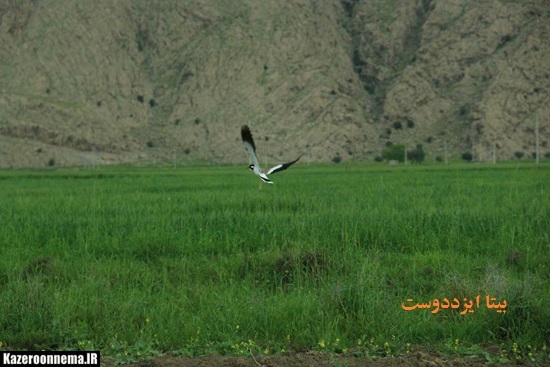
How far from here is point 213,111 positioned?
9925cm

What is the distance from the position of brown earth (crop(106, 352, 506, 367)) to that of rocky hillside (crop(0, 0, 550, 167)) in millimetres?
84378

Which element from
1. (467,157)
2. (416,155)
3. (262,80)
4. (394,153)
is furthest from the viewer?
(262,80)

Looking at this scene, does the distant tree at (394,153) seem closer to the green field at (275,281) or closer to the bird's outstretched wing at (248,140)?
the green field at (275,281)

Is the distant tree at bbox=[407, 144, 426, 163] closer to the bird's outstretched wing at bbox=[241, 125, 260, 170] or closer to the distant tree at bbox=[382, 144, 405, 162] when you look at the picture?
the distant tree at bbox=[382, 144, 405, 162]

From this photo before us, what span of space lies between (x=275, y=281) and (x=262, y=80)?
314ft

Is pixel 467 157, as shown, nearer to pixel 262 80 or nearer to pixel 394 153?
pixel 394 153

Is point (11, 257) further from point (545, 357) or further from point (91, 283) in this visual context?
point (545, 357)

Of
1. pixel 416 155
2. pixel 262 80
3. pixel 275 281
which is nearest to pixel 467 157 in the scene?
pixel 416 155

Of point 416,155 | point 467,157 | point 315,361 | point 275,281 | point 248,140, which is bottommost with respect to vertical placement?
point 467,157

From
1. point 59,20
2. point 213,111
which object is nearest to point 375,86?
point 213,111

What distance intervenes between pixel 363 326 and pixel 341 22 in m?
123

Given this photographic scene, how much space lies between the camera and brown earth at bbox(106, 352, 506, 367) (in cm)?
589

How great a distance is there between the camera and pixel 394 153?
305 ft

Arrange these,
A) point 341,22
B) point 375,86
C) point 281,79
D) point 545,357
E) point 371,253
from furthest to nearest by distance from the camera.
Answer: point 341,22 < point 375,86 < point 281,79 < point 371,253 < point 545,357
